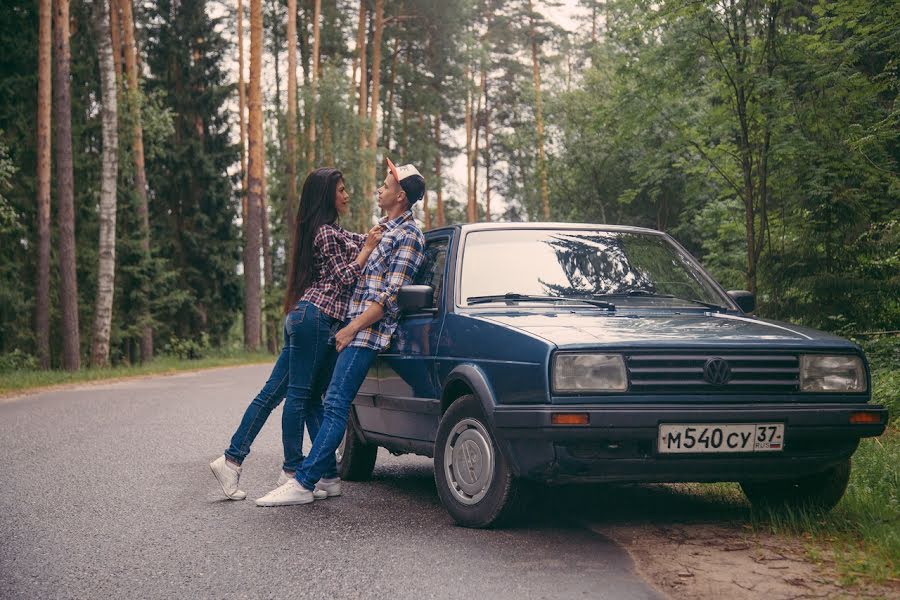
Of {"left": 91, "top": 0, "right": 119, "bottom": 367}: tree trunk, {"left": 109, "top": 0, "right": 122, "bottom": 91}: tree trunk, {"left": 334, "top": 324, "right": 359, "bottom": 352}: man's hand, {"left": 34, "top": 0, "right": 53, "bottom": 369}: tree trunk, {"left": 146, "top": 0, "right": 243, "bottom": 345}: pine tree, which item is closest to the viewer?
{"left": 334, "top": 324, "right": 359, "bottom": 352}: man's hand

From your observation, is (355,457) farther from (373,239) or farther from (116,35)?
(116,35)

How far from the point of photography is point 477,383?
17.9 feet

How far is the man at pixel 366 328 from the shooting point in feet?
20.8

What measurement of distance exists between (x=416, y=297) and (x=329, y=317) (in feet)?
2.77

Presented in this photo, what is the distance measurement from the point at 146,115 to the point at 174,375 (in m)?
11.0

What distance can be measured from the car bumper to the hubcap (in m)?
0.26

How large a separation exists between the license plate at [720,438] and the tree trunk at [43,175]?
73.0ft

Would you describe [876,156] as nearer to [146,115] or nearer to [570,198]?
[146,115]

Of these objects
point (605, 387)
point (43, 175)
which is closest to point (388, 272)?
point (605, 387)

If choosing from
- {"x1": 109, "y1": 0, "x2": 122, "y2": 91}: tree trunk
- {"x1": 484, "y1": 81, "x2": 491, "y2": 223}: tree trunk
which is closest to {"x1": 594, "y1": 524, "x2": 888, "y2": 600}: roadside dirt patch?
{"x1": 109, "y1": 0, "x2": 122, "y2": 91}: tree trunk

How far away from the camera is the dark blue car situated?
507 cm

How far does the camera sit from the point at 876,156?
11.0m

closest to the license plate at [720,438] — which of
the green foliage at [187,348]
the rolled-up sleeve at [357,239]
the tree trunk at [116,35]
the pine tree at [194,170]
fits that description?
the rolled-up sleeve at [357,239]

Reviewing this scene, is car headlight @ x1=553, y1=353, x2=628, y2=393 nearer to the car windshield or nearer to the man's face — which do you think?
the car windshield
